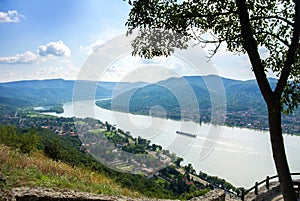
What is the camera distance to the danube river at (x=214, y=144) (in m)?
11.4

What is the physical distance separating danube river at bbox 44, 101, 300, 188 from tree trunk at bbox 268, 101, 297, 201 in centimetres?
694

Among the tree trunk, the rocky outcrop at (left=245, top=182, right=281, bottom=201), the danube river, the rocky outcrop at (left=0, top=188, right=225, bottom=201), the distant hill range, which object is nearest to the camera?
the tree trunk

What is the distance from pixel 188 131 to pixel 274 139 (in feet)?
31.7

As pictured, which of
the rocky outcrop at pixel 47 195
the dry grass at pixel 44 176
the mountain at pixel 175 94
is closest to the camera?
the rocky outcrop at pixel 47 195

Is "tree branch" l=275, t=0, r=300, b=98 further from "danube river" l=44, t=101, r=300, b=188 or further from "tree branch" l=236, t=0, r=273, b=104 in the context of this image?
"danube river" l=44, t=101, r=300, b=188

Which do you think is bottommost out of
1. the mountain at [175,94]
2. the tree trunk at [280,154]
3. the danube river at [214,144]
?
the danube river at [214,144]

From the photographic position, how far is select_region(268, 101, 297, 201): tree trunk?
10.3 ft

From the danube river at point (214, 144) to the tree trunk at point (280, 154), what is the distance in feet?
22.8

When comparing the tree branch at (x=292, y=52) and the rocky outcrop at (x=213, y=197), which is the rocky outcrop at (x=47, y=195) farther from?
the tree branch at (x=292, y=52)

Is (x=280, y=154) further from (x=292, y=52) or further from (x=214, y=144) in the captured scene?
(x=214, y=144)

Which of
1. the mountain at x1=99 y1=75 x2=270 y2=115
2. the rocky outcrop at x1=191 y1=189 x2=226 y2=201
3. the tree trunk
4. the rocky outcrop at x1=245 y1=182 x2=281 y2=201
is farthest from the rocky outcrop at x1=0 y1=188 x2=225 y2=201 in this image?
the mountain at x1=99 y1=75 x2=270 y2=115

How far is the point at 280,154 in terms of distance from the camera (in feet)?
10.3

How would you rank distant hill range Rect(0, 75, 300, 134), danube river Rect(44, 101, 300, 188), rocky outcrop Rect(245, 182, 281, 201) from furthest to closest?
1. danube river Rect(44, 101, 300, 188)
2. distant hill range Rect(0, 75, 300, 134)
3. rocky outcrop Rect(245, 182, 281, 201)

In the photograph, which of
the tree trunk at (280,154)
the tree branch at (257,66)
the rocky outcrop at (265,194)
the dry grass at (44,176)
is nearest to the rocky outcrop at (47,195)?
the dry grass at (44,176)
